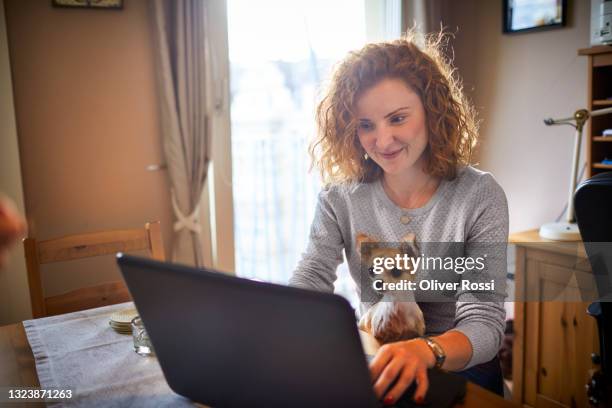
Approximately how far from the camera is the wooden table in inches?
32.2

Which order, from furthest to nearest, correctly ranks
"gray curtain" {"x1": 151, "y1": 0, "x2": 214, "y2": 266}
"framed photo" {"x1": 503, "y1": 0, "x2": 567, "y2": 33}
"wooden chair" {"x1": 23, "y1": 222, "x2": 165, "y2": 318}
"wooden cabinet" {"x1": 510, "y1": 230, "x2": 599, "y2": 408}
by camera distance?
"framed photo" {"x1": 503, "y1": 0, "x2": 567, "y2": 33}, "gray curtain" {"x1": 151, "y1": 0, "x2": 214, "y2": 266}, "wooden cabinet" {"x1": 510, "y1": 230, "x2": 599, "y2": 408}, "wooden chair" {"x1": 23, "y1": 222, "x2": 165, "y2": 318}

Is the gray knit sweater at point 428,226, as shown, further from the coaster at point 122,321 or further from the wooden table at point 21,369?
the coaster at point 122,321

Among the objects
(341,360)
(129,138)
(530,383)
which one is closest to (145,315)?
(341,360)

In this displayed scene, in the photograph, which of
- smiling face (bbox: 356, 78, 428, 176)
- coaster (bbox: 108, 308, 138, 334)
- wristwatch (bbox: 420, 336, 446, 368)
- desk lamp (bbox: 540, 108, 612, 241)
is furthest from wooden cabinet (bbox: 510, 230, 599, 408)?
coaster (bbox: 108, 308, 138, 334)

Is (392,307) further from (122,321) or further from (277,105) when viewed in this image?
(277,105)

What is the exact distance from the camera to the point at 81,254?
162 centimetres

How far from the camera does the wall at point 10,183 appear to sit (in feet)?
6.64

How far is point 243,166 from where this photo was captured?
277 centimetres

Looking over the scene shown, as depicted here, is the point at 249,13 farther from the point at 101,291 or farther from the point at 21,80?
the point at 101,291

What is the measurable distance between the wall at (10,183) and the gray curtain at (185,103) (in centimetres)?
57

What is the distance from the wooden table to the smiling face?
58 cm

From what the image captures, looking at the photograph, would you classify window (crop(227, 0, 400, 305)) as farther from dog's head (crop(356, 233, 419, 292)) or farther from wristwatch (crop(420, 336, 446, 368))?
wristwatch (crop(420, 336, 446, 368))

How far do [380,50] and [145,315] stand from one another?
0.85 metres

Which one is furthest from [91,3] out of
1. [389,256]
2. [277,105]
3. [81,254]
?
[389,256]
